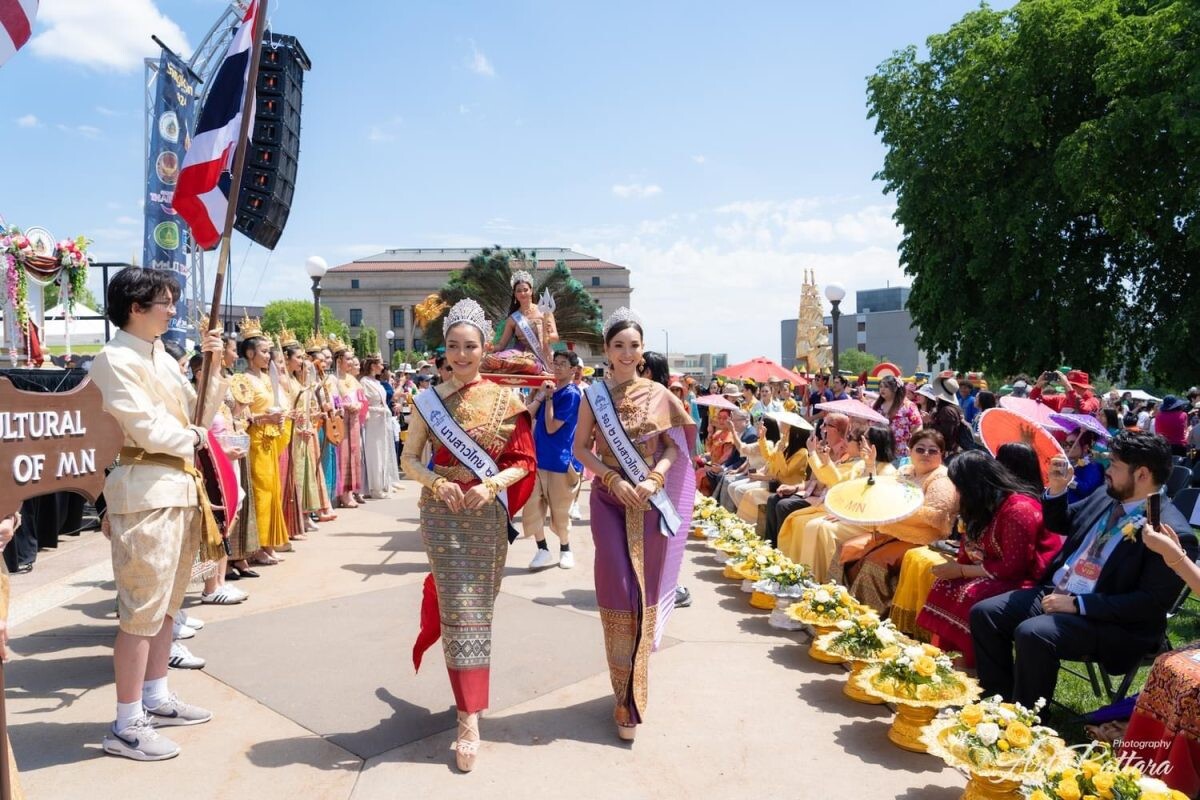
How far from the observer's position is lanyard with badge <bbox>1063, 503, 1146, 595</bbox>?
11.0 feet

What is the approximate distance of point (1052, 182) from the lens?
1753 centimetres

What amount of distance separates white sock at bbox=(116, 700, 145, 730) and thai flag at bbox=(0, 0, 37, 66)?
7.94 feet

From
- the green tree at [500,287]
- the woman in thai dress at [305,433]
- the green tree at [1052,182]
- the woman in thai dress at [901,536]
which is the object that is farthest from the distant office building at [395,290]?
the woman in thai dress at [901,536]

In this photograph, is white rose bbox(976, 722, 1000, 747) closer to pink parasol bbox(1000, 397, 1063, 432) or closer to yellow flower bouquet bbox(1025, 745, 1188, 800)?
yellow flower bouquet bbox(1025, 745, 1188, 800)

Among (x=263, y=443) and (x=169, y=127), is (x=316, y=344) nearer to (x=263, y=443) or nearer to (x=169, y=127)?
(x=263, y=443)

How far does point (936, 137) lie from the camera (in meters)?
19.4

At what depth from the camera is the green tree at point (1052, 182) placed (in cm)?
1548

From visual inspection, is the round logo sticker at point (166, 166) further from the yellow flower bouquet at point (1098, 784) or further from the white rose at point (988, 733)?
the yellow flower bouquet at point (1098, 784)

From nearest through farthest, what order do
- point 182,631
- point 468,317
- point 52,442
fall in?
point 52,442, point 468,317, point 182,631

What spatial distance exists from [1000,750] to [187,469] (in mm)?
3343

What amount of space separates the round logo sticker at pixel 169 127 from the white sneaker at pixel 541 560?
471 inches

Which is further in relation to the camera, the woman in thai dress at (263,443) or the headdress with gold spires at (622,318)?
the woman in thai dress at (263,443)

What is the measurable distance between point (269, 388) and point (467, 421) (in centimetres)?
390

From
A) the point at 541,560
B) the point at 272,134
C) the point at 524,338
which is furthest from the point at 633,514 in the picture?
the point at 272,134
